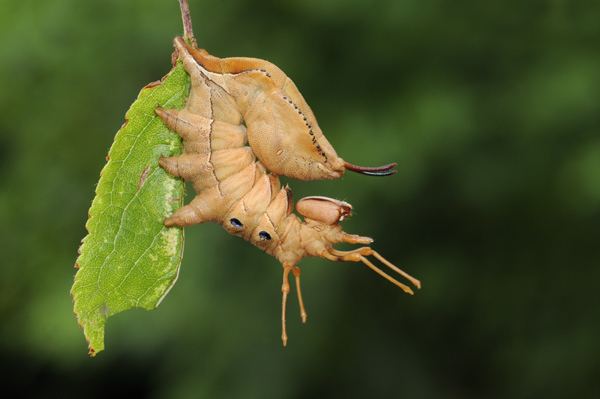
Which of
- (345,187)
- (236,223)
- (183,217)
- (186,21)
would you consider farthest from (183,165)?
(345,187)

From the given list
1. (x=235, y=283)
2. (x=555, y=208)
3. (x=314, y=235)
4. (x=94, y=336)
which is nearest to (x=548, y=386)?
(x=555, y=208)

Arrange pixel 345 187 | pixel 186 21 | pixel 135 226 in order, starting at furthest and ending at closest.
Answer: pixel 345 187 < pixel 135 226 < pixel 186 21

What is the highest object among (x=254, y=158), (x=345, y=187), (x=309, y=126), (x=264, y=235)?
(x=309, y=126)

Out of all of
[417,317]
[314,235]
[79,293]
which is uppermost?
[314,235]

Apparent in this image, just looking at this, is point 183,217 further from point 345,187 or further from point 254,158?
point 345,187

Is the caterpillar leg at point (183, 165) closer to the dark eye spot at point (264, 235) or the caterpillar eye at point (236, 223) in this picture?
the caterpillar eye at point (236, 223)

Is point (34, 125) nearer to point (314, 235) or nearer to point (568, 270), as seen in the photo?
point (314, 235)
